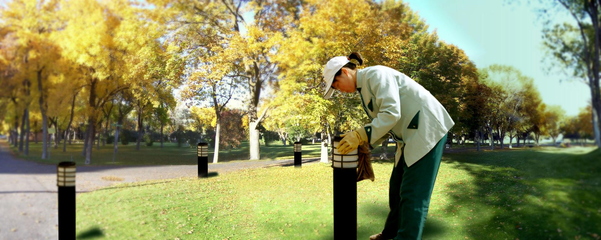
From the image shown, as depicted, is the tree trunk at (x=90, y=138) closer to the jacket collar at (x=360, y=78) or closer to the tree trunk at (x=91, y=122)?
the tree trunk at (x=91, y=122)

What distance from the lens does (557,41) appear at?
2658 mm

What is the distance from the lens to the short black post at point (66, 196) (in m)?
2.15

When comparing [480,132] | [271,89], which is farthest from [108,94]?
[480,132]

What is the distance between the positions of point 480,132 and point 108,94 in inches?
136

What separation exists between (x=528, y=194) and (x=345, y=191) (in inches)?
88.4

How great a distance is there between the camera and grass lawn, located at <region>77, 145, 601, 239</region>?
265 cm

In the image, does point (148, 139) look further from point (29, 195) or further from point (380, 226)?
point (380, 226)

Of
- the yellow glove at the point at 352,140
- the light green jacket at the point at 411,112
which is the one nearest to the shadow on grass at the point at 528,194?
the light green jacket at the point at 411,112

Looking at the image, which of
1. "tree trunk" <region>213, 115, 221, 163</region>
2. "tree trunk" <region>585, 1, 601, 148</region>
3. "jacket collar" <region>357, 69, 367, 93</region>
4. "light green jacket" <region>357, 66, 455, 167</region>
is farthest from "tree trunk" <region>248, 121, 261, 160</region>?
"tree trunk" <region>585, 1, 601, 148</region>

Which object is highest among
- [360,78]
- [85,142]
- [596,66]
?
[596,66]

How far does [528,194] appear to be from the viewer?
3062 millimetres

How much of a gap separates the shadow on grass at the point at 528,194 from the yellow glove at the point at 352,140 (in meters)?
1.72

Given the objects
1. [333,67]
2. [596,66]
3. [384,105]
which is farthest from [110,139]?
[596,66]

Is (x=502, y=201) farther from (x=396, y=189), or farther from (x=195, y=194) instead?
(x=195, y=194)
